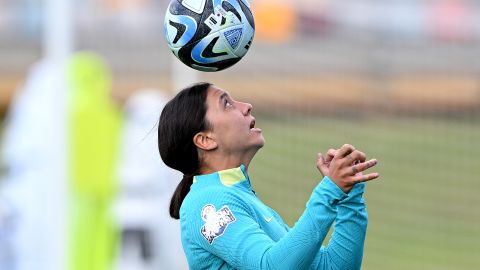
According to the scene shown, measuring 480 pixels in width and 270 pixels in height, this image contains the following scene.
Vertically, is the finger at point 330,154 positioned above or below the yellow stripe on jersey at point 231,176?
above

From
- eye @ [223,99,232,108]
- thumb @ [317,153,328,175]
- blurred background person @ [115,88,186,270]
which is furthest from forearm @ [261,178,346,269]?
blurred background person @ [115,88,186,270]

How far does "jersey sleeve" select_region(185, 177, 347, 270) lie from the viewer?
3664 millimetres

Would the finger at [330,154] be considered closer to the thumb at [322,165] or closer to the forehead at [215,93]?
the thumb at [322,165]

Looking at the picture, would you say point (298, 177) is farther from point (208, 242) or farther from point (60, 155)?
point (208, 242)

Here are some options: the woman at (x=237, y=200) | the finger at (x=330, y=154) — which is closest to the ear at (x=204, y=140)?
the woman at (x=237, y=200)

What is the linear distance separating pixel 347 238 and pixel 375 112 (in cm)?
902

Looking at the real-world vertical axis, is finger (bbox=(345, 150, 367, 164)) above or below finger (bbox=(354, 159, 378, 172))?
above

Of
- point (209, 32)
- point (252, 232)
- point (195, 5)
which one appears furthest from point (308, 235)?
point (195, 5)

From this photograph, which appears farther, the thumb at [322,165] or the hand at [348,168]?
the thumb at [322,165]

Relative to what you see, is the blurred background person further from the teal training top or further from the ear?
the teal training top

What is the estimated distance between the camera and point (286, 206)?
12273 mm

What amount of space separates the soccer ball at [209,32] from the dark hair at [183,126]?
0.12 metres

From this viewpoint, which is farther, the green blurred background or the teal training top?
the green blurred background

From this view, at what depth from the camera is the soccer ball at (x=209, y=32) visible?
4.17m
